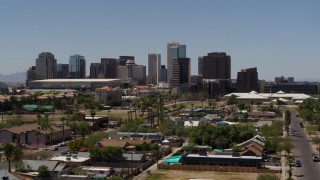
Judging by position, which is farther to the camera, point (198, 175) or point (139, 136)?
point (139, 136)

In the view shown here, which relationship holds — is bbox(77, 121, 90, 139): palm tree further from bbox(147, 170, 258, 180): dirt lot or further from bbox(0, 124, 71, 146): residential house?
bbox(147, 170, 258, 180): dirt lot

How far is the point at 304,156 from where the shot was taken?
2453 inches

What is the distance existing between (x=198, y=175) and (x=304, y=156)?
17.1 metres

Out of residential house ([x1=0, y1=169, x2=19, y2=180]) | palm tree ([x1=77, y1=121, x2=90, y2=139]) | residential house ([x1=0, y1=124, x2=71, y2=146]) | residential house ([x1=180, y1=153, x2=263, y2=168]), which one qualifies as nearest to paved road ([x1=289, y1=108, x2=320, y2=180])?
residential house ([x1=180, y1=153, x2=263, y2=168])

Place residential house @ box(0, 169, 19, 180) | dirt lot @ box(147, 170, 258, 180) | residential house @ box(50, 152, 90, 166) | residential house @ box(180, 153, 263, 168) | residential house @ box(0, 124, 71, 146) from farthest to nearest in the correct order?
residential house @ box(0, 124, 71, 146)
residential house @ box(180, 153, 263, 168)
residential house @ box(50, 152, 90, 166)
dirt lot @ box(147, 170, 258, 180)
residential house @ box(0, 169, 19, 180)

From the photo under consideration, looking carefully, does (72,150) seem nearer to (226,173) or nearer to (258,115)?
(226,173)

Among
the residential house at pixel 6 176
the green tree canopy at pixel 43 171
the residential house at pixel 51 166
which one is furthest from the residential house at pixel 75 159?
the residential house at pixel 6 176

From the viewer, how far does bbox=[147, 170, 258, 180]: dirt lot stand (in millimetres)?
50250

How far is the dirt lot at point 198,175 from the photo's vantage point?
5025 centimetres

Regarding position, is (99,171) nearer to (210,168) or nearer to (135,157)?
(135,157)

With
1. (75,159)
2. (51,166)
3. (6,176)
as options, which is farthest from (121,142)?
(6,176)

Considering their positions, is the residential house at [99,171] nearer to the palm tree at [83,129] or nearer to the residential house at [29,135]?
the residential house at [29,135]

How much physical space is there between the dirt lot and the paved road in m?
4.78

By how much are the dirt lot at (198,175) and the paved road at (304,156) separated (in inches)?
188
